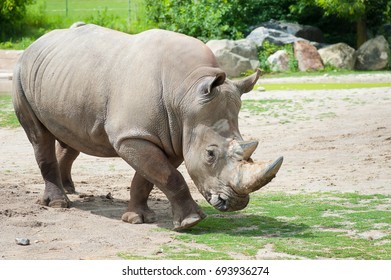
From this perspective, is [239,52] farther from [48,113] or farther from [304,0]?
[48,113]

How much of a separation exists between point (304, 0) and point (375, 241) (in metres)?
20.4

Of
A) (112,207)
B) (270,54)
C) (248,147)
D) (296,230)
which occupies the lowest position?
(270,54)

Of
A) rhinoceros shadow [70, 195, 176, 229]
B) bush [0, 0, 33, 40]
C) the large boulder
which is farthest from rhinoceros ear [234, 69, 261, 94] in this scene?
bush [0, 0, 33, 40]

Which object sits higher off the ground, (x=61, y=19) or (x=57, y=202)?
(x=57, y=202)

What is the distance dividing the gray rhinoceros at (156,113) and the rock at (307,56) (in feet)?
52.3

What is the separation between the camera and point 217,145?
7.30 meters

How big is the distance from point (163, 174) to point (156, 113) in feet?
1.82

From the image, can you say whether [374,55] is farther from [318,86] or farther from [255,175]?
[255,175]

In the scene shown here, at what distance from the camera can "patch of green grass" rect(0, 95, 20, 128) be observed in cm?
1518

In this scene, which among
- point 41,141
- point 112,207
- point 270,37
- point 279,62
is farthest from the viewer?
point 270,37

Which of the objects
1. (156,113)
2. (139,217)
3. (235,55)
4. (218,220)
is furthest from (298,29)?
(156,113)

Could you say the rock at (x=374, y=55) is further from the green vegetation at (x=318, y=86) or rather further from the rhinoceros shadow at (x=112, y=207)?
the rhinoceros shadow at (x=112, y=207)

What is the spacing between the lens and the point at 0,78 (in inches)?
888

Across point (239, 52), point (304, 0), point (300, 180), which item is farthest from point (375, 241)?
point (304, 0)
